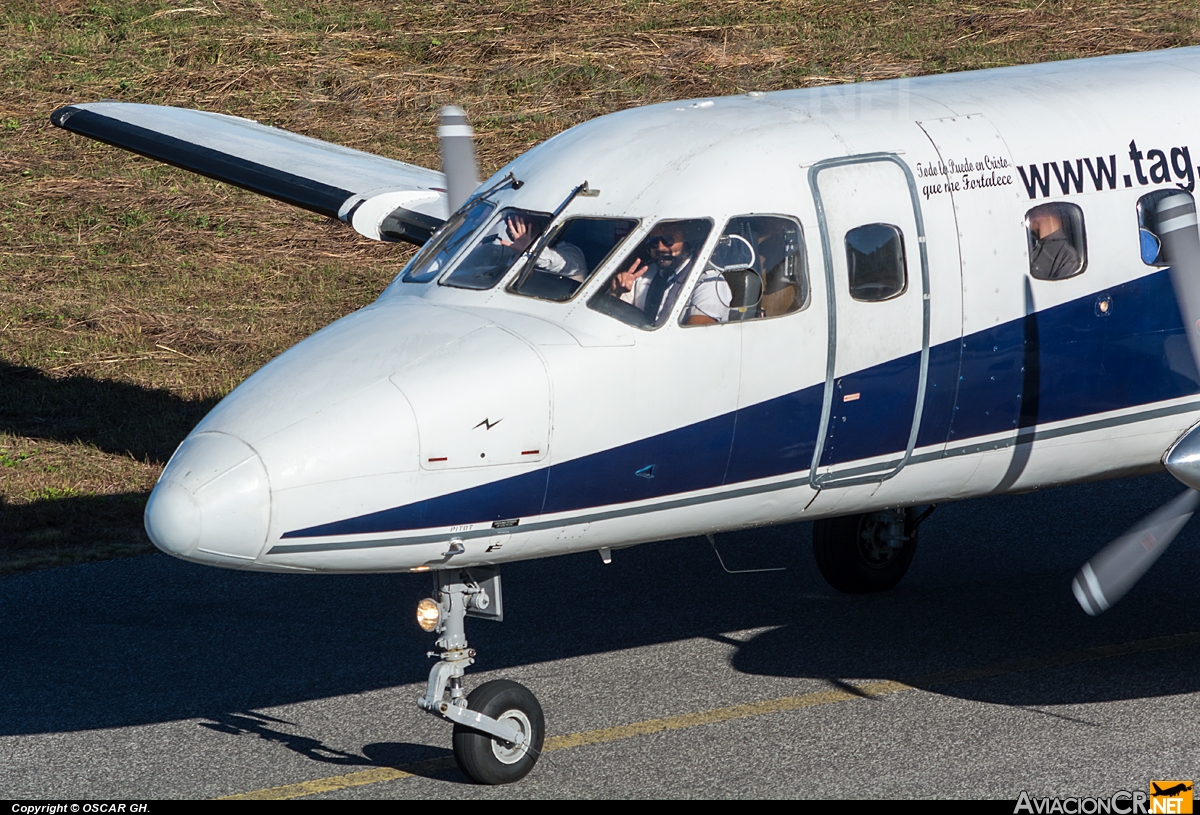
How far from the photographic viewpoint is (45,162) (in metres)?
24.7

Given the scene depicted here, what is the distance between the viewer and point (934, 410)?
8719 mm

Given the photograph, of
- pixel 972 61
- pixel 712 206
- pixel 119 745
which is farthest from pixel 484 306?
pixel 972 61

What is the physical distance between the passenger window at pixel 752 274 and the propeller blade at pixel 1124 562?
7.85 feet

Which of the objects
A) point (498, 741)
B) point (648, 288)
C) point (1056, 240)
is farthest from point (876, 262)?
point (498, 741)

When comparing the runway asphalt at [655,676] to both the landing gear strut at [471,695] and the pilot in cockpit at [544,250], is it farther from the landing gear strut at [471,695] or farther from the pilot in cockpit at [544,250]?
the pilot in cockpit at [544,250]

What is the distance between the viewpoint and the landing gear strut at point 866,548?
1141 cm

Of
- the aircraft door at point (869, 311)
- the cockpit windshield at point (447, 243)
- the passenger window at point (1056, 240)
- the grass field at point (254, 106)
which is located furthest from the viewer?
the grass field at point (254, 106)

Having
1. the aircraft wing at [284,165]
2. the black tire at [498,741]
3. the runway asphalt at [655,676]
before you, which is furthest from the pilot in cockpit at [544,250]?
the aircraft wing at [284,165]

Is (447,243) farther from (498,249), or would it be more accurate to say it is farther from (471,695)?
(471,695)

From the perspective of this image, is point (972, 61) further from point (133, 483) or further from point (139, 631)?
point (139, 631)

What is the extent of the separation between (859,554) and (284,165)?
659 cm

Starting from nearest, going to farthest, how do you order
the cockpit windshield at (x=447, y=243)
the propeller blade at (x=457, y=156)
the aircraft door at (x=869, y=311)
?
the aircraft door at (x=869, y=311) → the cockpit windshield at (x=447, y=243) → the propeller blade at (x=457, y=156)

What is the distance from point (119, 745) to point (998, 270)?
6.13 m

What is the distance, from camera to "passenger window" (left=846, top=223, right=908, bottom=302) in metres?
8.48
